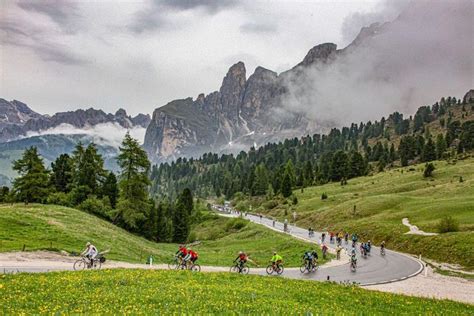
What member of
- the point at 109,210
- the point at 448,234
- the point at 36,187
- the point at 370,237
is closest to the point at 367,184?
the point at 370,237

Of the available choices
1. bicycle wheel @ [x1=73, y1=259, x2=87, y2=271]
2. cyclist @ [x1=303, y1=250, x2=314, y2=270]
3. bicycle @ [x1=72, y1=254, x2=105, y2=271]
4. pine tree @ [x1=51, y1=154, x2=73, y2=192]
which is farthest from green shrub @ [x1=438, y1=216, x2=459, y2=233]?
pine tree @ [x1=51, y1=154, x2=73, y2=192]

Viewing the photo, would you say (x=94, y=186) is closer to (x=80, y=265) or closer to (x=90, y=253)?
(x=80, y=265)

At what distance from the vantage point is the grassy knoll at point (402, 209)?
59156 millimetres

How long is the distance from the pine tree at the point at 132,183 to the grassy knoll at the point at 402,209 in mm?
44360

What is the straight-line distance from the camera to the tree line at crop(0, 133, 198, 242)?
269ft

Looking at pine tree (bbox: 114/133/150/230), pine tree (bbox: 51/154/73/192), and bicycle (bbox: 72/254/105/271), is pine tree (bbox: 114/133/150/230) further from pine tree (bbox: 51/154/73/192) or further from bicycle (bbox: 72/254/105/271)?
bicycle (bbox: 72/254/105/271)

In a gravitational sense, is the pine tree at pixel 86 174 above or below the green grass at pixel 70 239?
above

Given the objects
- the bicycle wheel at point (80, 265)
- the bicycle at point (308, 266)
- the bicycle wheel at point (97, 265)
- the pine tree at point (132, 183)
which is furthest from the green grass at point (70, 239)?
the pine tree at point (132, 183)

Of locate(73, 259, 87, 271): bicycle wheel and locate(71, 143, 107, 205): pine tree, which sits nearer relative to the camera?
locate(73, 259, 87, 271): bicycle wheel

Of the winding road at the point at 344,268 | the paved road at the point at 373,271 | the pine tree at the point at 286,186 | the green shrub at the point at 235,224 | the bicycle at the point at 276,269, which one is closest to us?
the winding road at the point at 344,268

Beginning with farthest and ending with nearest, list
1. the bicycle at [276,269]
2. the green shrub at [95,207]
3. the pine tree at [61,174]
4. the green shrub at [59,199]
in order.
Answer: the pine tree at [61,174]
the green shrub at [59,199]
the green shrub at [95,207]
the bicycle at [276,269]

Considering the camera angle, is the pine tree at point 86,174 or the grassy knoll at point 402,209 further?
the pine tree at point 86,174

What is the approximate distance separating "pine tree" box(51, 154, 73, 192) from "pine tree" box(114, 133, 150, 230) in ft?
62.7

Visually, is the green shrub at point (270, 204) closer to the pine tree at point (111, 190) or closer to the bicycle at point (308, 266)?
the pine tree at point (111, 190)
